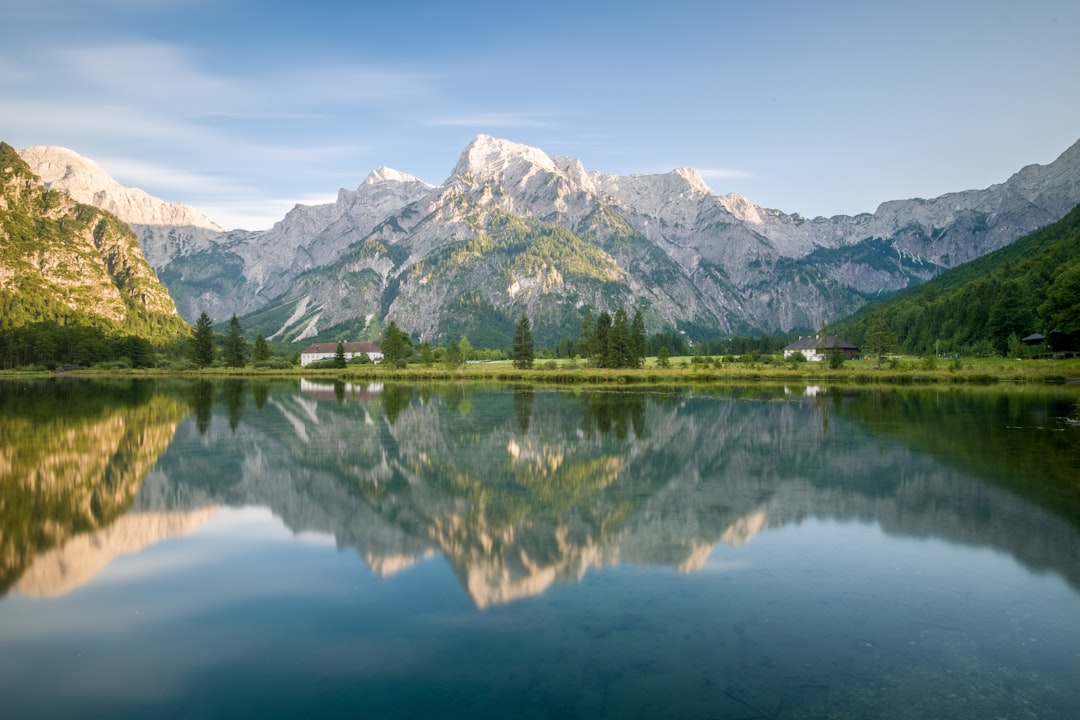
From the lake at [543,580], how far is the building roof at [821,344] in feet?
393

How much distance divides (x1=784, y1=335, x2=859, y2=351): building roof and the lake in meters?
120

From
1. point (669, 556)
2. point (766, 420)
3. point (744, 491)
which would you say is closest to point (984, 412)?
point (766, 420)

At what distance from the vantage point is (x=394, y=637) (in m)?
12.1

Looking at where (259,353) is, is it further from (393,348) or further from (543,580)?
(543,580)

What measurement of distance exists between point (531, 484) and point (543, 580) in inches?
400

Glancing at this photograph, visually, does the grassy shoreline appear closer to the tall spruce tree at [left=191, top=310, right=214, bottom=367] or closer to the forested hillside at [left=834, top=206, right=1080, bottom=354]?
the forested hillside at [left=834, top=206, right=1080, bottom=354]

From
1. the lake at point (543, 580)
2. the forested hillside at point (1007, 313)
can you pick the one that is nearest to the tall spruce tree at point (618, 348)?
the forested hillside at point (1007, 313)

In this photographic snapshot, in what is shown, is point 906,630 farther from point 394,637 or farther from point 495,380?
point 495,380

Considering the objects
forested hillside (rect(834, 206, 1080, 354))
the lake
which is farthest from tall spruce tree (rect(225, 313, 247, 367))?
forested hillside (rect(834, 206, 1080, 354))

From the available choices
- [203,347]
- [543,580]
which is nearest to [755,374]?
[543,580]

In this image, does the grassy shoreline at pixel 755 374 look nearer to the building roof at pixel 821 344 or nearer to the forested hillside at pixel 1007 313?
the forested hillside at pixel 1007 313

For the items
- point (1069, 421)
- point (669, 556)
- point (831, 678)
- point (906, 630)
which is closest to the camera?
point (831, 678)

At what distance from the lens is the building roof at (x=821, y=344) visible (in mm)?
154087

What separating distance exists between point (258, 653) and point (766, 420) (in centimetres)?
4129
